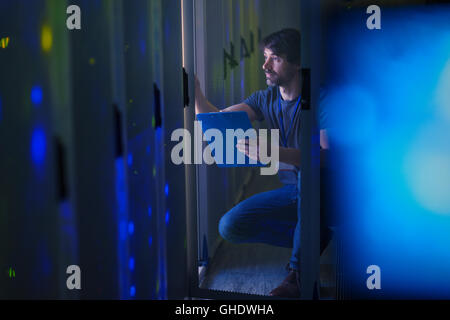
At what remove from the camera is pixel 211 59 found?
7.82ft

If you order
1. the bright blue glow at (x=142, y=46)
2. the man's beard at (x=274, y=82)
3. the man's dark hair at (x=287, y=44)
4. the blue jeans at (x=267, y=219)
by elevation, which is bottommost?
the blue jeans at (x=267, y=219)

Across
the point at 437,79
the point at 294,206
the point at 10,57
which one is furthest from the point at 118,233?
the point at 437,79

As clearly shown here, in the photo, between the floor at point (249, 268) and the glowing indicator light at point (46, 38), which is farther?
the floor at point (249, 268)

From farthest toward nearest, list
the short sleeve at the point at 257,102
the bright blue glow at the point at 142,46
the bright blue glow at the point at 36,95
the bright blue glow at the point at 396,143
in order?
the short sleeve at the point at 257,102 < the bright blue glow at the point at 396,143 < the bright blue glow at the point at 142,46 < the bright blue glow at the point at 36,95

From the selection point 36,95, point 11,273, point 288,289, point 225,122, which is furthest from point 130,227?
point 288,289

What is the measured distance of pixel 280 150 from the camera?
1.99 meters

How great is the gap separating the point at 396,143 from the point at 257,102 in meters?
0.75

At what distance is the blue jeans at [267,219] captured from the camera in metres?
2.05

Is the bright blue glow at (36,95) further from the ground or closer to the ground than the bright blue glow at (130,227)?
further from the ground

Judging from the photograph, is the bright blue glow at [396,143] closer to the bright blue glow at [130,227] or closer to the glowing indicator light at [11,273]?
the bright blue glow at [130,227]

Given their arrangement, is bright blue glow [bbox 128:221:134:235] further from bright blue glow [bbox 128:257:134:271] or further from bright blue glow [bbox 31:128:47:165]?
bright blue glow [bbox 31:128:47:165]

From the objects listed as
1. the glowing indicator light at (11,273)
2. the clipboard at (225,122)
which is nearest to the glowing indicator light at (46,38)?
the glowing indicator light at (11,273)

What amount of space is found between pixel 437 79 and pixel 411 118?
0.54 ft

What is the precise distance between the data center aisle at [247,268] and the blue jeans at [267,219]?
0.17 metres
